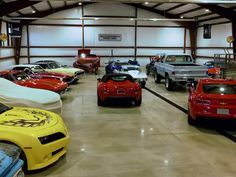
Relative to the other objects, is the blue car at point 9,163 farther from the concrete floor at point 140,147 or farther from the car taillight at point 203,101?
the car taillight at point 203,101

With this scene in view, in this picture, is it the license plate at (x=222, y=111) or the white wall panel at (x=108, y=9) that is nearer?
the license plate at (x=222, y=111)

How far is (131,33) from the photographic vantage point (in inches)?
1077

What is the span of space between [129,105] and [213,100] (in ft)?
13.6

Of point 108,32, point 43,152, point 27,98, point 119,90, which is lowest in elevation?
point 43,152

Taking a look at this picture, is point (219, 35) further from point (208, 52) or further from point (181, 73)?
point (181, 73)

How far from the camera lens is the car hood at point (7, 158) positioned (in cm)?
245

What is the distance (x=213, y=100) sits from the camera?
22.6ft

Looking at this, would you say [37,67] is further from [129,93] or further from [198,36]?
[198,36]

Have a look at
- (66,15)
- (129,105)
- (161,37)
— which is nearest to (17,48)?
(66,15)

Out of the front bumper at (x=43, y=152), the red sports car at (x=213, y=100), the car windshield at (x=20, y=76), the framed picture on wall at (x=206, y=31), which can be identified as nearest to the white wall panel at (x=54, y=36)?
the framed picture on wall at (x=206, y=31)

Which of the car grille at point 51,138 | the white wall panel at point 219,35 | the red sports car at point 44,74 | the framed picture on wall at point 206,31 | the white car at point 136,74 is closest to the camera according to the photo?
the car grille at point 51,138

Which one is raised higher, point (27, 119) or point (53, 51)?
point (53, 51)

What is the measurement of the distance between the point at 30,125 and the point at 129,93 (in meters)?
5.65

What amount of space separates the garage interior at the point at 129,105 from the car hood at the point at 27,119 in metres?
0.73
